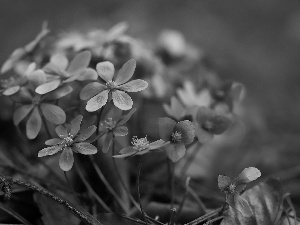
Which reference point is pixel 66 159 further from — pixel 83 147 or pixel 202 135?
pixel 202 135

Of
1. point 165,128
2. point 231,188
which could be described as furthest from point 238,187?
point 165,128

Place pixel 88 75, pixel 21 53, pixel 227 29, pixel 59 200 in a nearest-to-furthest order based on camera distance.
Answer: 1. pixel 59 200
2. pixel 88 75
3. pixel 21 53
4. pixel 227 29

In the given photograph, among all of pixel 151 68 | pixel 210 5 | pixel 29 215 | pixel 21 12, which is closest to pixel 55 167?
pixel 29 215

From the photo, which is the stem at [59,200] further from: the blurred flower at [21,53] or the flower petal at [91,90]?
the blurred flower at [21,53]

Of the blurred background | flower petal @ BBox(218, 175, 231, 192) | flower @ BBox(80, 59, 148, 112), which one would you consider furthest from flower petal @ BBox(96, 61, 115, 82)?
the blurred background

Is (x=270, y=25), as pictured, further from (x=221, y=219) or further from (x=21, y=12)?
(x=221, y=219)

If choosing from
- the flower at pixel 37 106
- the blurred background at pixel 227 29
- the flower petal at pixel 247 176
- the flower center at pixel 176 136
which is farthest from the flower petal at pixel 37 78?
the blurred background at pixel 227 29

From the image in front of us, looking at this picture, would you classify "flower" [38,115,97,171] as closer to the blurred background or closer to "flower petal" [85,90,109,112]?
"flower petal" [85,90,109,112]
